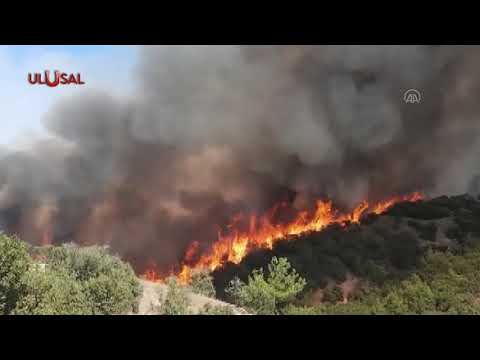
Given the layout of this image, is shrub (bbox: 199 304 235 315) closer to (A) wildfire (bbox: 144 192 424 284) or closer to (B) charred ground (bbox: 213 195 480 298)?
(A) wildfire (bbox: 144 192 424 284)

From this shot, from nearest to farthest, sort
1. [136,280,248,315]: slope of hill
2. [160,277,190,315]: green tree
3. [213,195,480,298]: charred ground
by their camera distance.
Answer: [160,277,190,315]: green tree
[136,280,248,315]: slope of hill
[213,195,480,298]: charred ground

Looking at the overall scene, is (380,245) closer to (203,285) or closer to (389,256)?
(389,256)

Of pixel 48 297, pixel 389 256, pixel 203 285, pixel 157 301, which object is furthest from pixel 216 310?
pixel 389 256

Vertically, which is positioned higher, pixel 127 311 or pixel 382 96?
pixel 382 96

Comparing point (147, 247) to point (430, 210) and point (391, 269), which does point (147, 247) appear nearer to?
point (391, 269)

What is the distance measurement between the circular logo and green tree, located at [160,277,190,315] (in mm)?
19136

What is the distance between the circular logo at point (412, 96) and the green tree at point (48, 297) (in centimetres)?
2319

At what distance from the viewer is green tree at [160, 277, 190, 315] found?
1075 inches

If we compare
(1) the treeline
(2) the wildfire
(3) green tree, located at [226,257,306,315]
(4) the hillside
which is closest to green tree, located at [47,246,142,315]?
(1) the treeline

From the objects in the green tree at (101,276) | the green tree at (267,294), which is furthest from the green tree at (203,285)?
the green tree at (101,276)

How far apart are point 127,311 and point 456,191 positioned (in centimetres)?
2502

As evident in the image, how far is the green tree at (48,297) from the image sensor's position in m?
25.8
